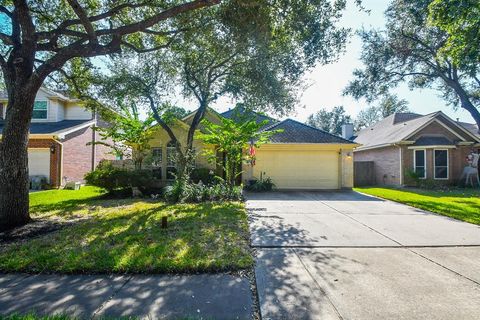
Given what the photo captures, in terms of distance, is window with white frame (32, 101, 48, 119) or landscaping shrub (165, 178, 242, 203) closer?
landscaping shrub (165, 178, 242, 203)

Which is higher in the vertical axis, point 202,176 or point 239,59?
point 239,59

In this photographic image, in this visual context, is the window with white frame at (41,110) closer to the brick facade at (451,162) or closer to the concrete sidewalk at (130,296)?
the concrete sidewalk at (130,296)

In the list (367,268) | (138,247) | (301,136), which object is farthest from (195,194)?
(301,136)

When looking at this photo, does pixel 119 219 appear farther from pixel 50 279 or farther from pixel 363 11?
pixel 363 11

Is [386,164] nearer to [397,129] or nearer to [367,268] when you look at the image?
[397,129]

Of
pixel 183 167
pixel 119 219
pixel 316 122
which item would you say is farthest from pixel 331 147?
pixel 316 122

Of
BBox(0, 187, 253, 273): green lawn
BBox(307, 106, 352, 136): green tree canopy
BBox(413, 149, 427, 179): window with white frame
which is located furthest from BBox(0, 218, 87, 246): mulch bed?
BBox(307, 106, 352, 136): green tree canopy

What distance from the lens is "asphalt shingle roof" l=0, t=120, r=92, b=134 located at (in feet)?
54.0

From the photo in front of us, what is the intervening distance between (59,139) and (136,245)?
1475 cm

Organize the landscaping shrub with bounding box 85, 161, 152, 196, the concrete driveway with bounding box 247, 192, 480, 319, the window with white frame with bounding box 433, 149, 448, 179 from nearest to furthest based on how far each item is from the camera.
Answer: the concrete driveway with bounding box 247, 192, 480, 319
the landscaping shrub with bounding box 85, 161, 152, 196
the window with white frame with bounding box 433, 149, 448, 179

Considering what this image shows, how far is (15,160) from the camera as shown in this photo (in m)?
6.43

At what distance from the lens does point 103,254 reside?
453cm

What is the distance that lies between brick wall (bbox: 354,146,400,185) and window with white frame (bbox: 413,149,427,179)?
1052 mm

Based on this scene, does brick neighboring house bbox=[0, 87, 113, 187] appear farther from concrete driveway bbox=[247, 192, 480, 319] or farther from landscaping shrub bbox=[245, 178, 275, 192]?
concrete driveway bbox=[247, 192, 480, 319]
